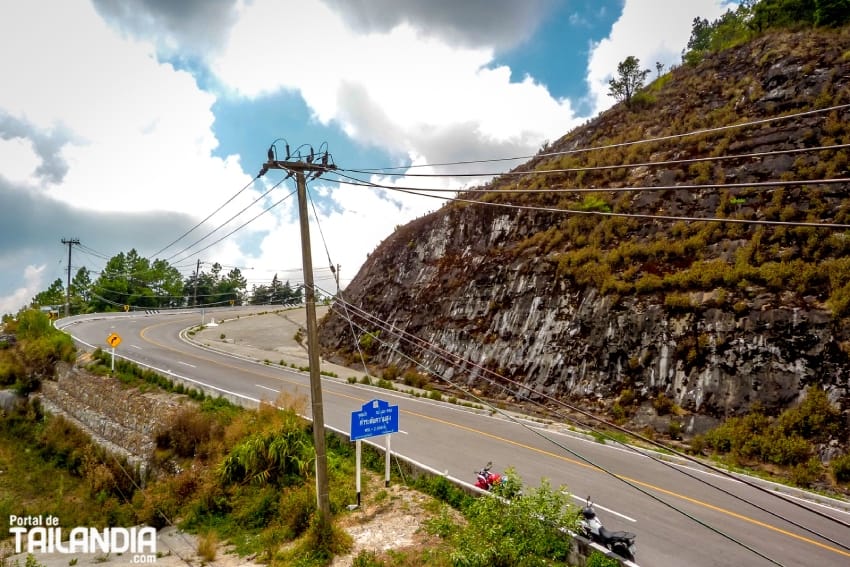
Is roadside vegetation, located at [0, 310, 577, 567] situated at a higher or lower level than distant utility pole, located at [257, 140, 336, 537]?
lower

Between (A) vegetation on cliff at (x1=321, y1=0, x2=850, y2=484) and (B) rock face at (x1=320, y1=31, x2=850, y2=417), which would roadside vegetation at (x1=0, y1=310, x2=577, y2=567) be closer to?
(B) rock face at (x1=320, y1=31, x2=850, y2=417)

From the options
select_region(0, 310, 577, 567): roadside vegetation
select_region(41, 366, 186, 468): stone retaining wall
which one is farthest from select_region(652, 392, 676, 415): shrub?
select_region(41, 366, 186, 468): stone retaining wall

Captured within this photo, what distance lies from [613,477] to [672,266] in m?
13.5

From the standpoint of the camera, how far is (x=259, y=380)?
29578 mm

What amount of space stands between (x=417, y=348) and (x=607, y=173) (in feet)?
65.2

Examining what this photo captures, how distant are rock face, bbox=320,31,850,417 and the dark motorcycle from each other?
3227 mm

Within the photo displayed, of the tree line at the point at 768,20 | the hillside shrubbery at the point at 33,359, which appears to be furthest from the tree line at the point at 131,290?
the tree line at the point at 768,20

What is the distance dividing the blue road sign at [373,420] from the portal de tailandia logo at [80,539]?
24.3ft

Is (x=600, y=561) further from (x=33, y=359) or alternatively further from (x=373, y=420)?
(x=33, y=359)

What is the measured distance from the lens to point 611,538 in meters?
9.26

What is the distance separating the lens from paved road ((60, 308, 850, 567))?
10102 millimetres

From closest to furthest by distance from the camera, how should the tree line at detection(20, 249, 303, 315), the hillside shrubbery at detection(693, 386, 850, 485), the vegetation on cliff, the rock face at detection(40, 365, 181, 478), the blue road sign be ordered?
the blue road sign, the hillside shrubbery at detection(693, 386, 850, 485), the vegetation on cliff, the rock face at detection(40, 365, 181, 478), the tree line at detection(20, 249, 303, 315)

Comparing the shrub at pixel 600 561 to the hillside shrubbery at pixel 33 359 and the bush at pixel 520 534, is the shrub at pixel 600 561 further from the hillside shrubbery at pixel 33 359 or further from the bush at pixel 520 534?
the hillside shrubbery at pixel 33 359

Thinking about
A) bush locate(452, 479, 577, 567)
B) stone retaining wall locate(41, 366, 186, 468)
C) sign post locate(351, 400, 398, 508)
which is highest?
sign post locate(351, 400, 398, 508)
